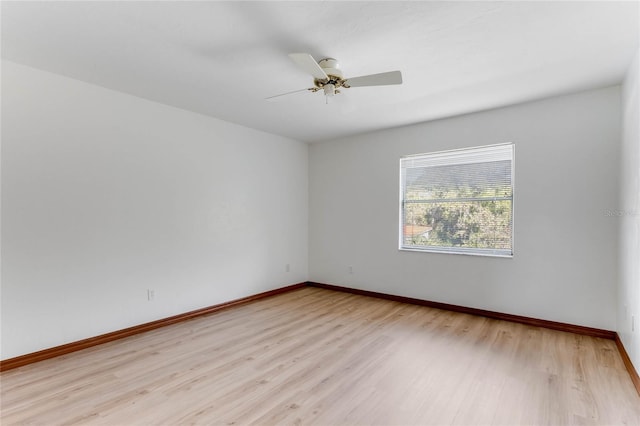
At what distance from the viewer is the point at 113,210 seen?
319cm

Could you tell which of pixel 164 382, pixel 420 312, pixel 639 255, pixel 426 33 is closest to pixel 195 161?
pixel 164 382

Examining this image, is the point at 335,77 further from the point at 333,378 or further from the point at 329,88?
the point at 333,378

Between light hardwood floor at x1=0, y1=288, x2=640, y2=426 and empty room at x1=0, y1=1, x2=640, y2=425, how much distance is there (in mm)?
22

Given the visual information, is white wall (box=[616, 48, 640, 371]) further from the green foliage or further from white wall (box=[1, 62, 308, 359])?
white wall (box=[1, 62, 308, 359])

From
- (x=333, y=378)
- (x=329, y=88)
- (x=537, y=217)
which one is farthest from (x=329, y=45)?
(x=537, y=217)

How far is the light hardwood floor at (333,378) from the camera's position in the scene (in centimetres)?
196

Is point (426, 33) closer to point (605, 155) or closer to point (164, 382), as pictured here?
point (605, 155)

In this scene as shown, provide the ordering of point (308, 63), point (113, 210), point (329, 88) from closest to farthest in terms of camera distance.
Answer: point (308, 63)
point (329, 88)
point (113, 210)

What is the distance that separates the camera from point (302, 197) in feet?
18.2

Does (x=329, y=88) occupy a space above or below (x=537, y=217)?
above

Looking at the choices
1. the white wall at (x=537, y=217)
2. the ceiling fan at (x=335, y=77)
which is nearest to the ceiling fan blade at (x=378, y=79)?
the ceiling fan at (x=335, y=77)

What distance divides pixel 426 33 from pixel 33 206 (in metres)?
3.53

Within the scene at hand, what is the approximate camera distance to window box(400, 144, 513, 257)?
3.79 meters

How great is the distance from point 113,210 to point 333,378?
2727 mm
